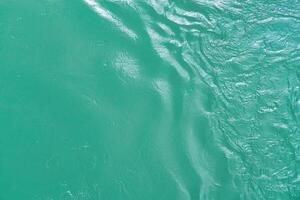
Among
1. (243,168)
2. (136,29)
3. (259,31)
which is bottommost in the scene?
(243,168)

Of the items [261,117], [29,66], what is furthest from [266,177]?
[29,66]

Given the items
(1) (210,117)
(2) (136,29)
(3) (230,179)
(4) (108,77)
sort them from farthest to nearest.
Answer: (2) (136,29)
(4) (108,77)
(1) (210,117)
(3) (230,179)

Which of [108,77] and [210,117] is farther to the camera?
[108,77]

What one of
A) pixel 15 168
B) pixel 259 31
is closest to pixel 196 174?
pixel 15 168

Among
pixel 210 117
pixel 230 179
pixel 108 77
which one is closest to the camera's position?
pixel 230 179

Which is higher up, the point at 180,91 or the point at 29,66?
the point at 180,91

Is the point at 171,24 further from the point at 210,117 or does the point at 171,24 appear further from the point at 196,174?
the point at 196,174
